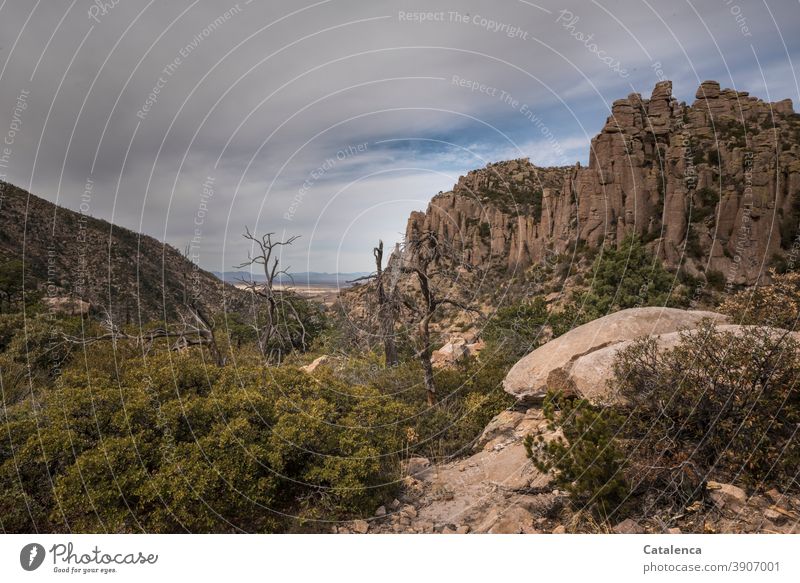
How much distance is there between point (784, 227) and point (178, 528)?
5917 cm

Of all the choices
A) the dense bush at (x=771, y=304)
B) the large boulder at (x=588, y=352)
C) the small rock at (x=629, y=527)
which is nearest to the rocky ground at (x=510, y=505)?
the small rock at (x=629, y=527)

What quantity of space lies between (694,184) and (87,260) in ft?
206

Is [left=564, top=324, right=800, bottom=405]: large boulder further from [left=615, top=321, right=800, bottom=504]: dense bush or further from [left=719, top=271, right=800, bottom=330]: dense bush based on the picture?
[left=719, top=271, right=800, bottom=330]: dense bush

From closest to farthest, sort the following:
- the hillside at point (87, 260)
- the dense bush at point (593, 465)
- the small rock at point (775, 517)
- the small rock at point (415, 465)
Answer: the small rock at point (775, 517) < the dense bush at point (593, 465) < the small rock at point (415, 465) < the hillside at point (87, 260)

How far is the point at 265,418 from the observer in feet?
21.7

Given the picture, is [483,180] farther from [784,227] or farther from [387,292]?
[387,292]

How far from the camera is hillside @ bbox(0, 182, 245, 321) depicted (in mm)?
31781

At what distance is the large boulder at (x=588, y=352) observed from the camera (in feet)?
22.5

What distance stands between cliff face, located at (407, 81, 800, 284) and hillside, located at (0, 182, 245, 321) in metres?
26.6

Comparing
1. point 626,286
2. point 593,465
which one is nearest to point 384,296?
point 593,465

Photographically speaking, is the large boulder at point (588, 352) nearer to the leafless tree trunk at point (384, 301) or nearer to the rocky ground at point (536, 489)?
the rocky ground at point (536, 489)

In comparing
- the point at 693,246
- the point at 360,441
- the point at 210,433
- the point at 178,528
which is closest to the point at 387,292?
the point at 360,441

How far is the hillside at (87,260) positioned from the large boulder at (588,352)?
87.0ft

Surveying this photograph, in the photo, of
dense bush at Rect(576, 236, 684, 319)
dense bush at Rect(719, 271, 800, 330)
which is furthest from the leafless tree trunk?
dense bush at Rect(576, 236, 684, 319)
